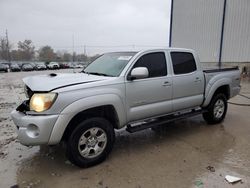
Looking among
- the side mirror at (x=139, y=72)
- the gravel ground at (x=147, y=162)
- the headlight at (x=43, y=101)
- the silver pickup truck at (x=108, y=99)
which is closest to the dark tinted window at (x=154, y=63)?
the silver pickup truck at (x=108, y=99)

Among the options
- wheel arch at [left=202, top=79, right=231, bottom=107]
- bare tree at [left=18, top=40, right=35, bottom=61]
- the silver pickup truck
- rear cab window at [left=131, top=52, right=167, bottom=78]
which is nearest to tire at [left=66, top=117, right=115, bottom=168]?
the silver pickup truck

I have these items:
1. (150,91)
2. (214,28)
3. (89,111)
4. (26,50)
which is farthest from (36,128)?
(26,50)

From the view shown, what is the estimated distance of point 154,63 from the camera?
4301 millimetres

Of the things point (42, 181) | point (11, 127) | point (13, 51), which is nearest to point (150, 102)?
point (42, 181)

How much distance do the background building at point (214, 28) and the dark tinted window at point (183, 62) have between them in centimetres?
1566

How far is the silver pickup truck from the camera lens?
3096mm

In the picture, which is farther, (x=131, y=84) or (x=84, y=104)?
(x=131, y=84)

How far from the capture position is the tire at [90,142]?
3.28 m

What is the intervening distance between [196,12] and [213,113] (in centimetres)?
1849

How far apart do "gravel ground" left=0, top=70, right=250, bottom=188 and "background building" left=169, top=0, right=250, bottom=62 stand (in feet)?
51.9

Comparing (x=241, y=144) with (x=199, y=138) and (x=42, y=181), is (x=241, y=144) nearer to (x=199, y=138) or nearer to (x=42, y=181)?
(x=199, y=138)

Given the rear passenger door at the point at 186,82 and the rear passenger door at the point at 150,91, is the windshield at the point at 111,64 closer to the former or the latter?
the rear passenger door at the point at 150,91

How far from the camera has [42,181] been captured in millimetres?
3115

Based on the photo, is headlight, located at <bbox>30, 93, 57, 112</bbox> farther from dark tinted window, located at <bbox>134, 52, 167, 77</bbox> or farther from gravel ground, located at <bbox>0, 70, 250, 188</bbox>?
dark tinted window, located at <bbox>134, 52, 167, 77</bbox>
